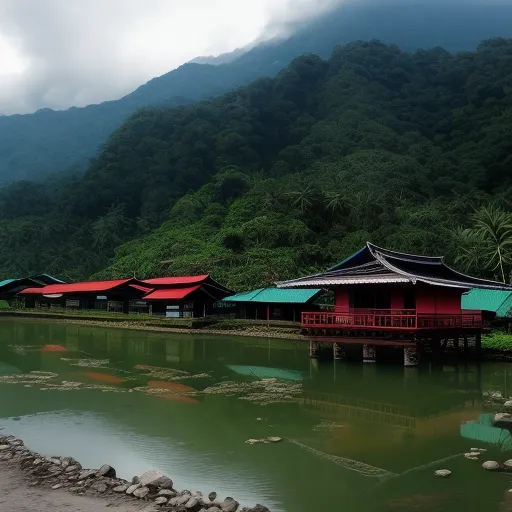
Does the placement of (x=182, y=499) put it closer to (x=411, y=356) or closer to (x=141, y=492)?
(x=141, y=492)

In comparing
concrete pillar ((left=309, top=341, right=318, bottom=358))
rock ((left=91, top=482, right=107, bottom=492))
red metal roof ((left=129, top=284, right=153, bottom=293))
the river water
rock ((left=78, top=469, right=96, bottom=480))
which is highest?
red metal roof ((left=129, top=284, right=153, bottom=293))

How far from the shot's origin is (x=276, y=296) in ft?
126

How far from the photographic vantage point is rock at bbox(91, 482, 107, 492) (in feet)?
29.3

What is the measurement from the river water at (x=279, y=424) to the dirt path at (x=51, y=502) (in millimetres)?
1418

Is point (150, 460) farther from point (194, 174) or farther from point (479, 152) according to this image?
point (194, 174)

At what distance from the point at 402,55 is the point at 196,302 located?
296 ft

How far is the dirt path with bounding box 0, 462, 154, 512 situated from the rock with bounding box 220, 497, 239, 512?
3.55ft

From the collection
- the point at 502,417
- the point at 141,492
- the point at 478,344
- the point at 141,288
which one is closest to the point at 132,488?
the point at 141,492

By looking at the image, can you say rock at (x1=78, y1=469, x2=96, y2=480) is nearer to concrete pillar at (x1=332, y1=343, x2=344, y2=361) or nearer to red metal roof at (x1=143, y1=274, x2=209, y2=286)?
concrete pillar at (x1=332, y1=343, x2=344, y2=361)

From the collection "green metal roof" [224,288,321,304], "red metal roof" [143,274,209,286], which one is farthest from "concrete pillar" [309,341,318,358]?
"red metal roof" [143,274,209,286]

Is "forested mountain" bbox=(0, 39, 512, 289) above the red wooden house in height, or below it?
above

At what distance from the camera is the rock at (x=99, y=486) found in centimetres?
894

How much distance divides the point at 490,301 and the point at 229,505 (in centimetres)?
2513

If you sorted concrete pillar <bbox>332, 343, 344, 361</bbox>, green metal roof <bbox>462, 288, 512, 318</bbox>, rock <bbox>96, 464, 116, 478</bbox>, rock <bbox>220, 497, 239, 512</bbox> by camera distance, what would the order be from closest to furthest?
rock <bbox>220, 497, 239, 512</bbox>, rock <bbox>96, 464, 116, 478</bbox>, concrete pillar <bbox>332, 343, 344, 361</bbox>, green metal roof <bbox>462, 288, 512, 318</bbox>
